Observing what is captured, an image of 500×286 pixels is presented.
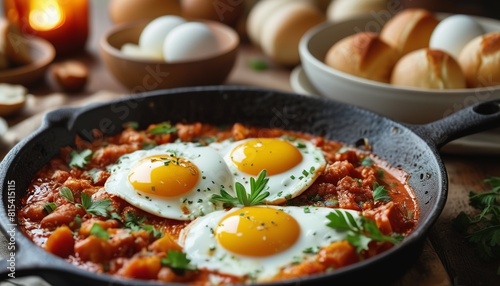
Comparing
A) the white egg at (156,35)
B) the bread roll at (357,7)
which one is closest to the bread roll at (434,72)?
the bread roll at (357,7)

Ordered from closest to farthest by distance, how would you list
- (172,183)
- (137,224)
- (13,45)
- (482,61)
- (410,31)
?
1. (137,224)
2. (172,183)
3. (482,61)
4. (410,31)
5. (13,45)

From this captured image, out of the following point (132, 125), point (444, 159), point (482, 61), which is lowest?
point (444, 159)

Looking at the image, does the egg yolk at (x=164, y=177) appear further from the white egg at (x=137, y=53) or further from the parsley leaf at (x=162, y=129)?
the white egg at (x=137, y=53)

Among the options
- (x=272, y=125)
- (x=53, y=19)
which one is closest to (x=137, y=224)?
(x=272, y=125)

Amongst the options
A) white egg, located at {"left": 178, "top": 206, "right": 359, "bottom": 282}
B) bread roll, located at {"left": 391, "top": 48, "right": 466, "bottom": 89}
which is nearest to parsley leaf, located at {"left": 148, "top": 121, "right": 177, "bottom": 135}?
white egg, located at {"left": 178, "top": 206, "right": 359, "bottom": 282}

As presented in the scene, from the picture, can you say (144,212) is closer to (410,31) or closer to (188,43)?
(188,43)

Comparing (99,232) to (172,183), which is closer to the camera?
(99,232)

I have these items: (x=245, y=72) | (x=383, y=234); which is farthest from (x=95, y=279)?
(x=245, y=72)
